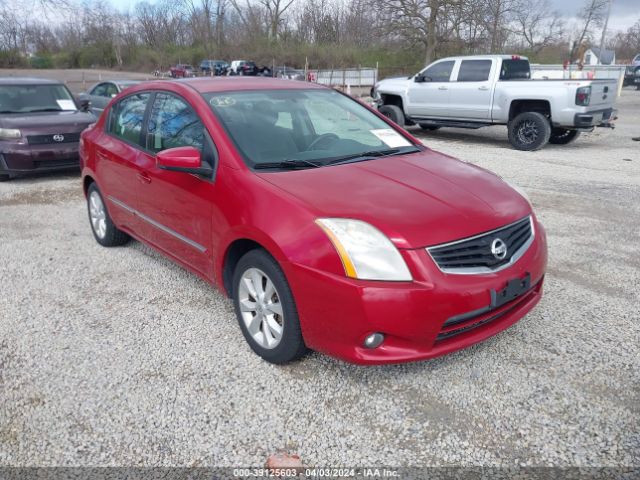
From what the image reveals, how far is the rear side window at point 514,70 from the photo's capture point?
11039mm

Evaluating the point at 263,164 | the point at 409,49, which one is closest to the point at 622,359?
the point at 263,164

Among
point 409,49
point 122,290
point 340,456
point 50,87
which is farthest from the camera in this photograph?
point 409,49

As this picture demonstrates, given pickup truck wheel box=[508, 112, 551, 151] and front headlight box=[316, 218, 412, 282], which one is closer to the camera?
front headlight box=[316, 218, 412, 282]

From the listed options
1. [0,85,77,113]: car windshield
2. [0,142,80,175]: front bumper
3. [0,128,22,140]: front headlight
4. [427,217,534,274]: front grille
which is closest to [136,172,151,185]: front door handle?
[427,217,534,274]: front grille

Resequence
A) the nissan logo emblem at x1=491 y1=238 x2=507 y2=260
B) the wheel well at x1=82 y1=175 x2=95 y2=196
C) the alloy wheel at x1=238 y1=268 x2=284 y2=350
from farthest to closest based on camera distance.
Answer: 1. the wheel well at x1=82 y1=175 x2=95 y2=196
2. the alloy wheel at x1=238 y1=268 x2=284 y2=350
3. the nissan logo emblem at x1=491 y1=238 x2=507 y2=260

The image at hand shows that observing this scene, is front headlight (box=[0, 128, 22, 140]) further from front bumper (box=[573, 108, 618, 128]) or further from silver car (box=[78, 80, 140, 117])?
front bumper (box=[573, 108, 618, 128])

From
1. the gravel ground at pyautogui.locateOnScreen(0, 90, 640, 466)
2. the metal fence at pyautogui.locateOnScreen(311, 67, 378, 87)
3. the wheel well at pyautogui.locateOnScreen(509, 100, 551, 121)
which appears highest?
the metal fence at pyautogui.locateOnScreen(311, 67, 378, 87)

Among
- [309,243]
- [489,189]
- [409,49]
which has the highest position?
[409,49]

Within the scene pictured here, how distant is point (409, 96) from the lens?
12656mm

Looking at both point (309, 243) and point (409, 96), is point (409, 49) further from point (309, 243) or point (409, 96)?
point (309, 243)

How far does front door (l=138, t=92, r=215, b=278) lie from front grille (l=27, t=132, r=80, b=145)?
4.80 m

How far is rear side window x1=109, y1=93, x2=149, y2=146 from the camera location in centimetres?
420

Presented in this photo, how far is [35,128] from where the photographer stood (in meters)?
7.88

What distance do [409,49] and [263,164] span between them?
35.0 metres
